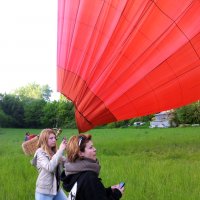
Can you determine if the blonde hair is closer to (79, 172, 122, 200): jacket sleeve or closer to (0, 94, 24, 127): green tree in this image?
(79, 172, 122, 200): jacket sleeve

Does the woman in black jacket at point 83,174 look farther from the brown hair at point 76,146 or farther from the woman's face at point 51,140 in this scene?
the woman's face at point 51,140

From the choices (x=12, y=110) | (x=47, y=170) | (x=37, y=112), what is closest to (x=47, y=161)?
(x=47, y=170)

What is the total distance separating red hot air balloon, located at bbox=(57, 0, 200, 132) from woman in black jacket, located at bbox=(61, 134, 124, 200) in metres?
0.75

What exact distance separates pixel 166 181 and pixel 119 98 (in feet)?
10.7

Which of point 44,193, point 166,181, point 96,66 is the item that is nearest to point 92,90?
point 96,66

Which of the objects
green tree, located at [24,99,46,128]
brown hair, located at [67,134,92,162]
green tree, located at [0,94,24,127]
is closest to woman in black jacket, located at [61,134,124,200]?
brown hair, located at [67,134,92,162]

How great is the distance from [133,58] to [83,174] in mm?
1180

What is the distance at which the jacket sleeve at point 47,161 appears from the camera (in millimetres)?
3996

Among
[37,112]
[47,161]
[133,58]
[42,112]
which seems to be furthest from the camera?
[37,112]

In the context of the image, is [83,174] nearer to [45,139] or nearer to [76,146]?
[76,146]

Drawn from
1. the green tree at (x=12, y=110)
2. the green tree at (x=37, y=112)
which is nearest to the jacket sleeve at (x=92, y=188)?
the green tree at (x=37, y=112)

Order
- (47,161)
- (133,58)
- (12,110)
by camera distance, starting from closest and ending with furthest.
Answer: (133,58)
(47,161)
(12,110)

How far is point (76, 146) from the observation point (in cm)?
308

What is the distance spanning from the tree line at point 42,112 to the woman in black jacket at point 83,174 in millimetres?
1078
